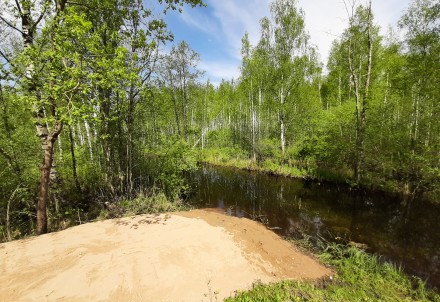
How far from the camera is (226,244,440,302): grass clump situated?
426cm

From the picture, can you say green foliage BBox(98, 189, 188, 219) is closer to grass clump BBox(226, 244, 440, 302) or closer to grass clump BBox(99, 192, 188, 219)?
grass clump BBox(99, 192, 188, 219)

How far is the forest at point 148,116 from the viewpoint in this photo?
544 centimetres

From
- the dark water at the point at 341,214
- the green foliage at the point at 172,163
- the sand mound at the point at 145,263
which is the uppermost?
the green foliage at the point at 172,163

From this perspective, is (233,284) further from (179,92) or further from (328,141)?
(179,92)

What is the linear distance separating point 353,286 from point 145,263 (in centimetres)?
456

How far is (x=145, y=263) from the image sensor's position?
4996 millimetres

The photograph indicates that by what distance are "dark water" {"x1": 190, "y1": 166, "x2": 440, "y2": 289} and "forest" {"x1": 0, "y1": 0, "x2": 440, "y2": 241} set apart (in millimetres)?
1521

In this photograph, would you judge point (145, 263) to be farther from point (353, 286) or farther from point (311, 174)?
point (311, 174)

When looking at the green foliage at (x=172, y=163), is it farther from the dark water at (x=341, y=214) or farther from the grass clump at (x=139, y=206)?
the dark water at (x=341, y=214)

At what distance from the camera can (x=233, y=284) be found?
4.75m

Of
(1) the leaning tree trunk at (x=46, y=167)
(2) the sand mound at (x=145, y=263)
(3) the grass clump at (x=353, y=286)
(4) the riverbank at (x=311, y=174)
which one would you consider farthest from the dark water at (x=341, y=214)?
(1) the leaning tree trunk at (x=46, y=167)

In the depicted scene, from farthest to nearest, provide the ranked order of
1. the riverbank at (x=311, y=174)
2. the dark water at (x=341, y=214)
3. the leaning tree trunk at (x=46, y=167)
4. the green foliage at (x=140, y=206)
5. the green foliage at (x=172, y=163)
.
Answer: the riverbank at (x=311, y=174), the green foliage at (x=172, y=163), the green foliage at (x=140, y=206), the dark water at (x=341, y=214), the leaning tree trunk at (x=46, y=167)

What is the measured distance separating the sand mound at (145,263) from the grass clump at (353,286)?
0.41 metres

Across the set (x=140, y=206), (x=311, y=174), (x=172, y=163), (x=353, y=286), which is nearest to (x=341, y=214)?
(x=353, y=286)
